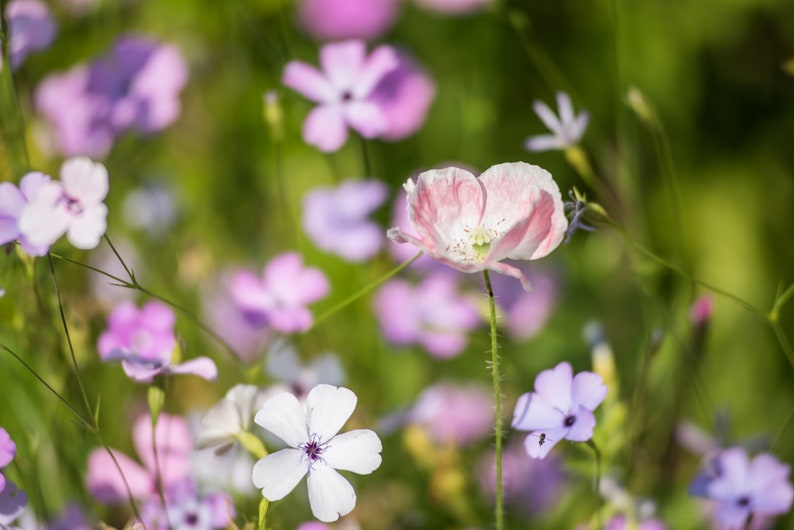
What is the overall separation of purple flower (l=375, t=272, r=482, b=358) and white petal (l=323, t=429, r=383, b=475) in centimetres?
52

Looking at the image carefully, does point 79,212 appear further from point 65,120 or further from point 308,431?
point 65,120

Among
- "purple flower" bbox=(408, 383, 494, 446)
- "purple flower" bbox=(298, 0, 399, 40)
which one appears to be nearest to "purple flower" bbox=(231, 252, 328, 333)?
"purple flower" bbox=(408, 383, 494, 446)

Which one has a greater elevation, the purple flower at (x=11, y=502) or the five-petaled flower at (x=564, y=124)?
the five-petaled flower at (x=564, y=124)

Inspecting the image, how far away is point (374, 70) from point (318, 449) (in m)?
0.46

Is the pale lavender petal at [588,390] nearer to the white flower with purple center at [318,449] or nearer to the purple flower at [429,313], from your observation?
the white flower with purple center at [318,449]

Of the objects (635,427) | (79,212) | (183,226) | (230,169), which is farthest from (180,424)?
(230,169)

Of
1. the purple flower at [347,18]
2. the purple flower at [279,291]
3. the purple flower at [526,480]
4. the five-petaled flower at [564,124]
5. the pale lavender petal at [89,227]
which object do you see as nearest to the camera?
the pale lavender petal at [89,227]

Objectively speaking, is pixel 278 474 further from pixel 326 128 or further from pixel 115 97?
pixel 115 97

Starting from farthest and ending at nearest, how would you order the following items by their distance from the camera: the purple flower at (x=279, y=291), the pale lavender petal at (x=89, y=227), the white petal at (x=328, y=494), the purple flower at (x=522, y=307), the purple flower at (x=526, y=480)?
the purple flower at (x=522, y=307) < the purple flower at (x=526, y=480) < the purple flower at (x=279, y=291) < the pale lavender petal at (x=89, y=227) < the white petal at (x=328, y=494)

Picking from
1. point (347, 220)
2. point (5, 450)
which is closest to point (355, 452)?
point (5, 450)

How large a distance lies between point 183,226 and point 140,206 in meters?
0.08

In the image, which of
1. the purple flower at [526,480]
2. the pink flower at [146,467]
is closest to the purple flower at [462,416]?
the purple flower at [526,480]

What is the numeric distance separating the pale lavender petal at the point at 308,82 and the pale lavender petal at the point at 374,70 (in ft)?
0.09

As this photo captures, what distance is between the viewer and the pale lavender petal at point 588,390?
0.69 meters
